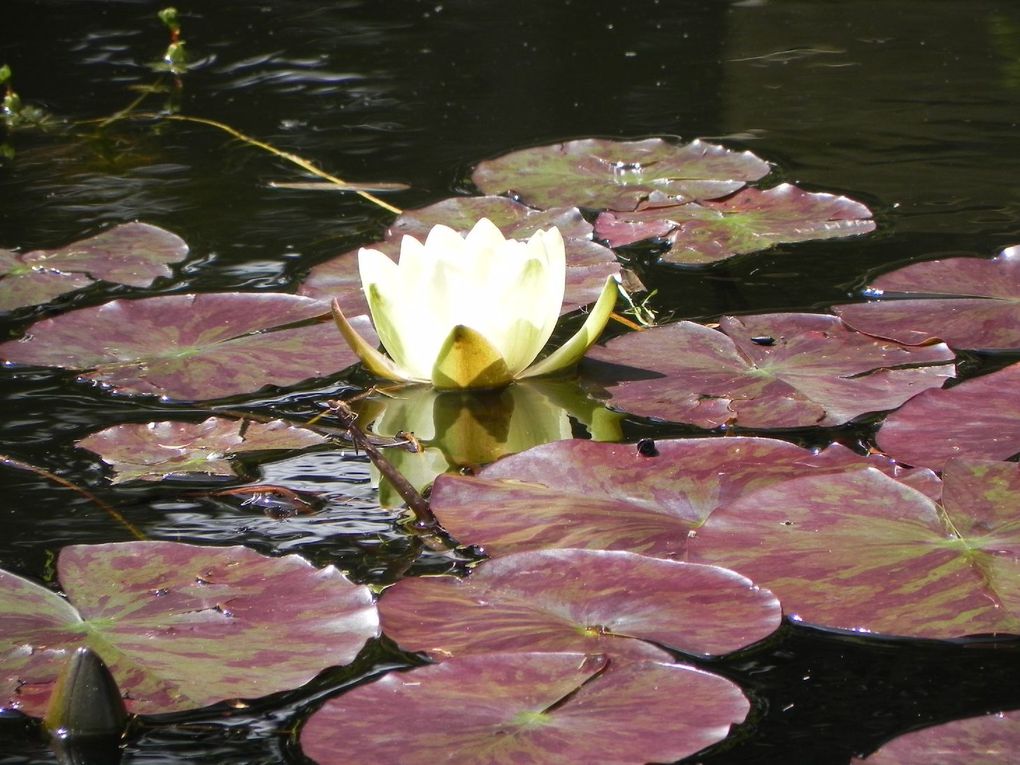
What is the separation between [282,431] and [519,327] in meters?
0.31

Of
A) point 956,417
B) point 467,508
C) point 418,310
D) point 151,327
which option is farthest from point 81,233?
point 956,417

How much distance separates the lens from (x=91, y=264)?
207 centimetres

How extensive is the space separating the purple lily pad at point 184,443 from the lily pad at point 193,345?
0.42ft

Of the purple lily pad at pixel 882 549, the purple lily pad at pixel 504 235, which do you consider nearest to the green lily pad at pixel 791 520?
the purple lily pad at pixel 882 549

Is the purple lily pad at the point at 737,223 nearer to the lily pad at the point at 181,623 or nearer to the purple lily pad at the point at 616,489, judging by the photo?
the purple lily pad at the point at 616,489

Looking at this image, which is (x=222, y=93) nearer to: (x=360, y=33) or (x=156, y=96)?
(x=156, y=96)

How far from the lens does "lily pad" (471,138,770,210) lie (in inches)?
89.7

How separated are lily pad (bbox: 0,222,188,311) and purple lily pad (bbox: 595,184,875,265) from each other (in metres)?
0.73

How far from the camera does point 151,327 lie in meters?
1.79

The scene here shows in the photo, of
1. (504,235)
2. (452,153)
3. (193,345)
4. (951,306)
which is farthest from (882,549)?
(452,153)

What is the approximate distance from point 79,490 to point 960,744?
3.07 ft

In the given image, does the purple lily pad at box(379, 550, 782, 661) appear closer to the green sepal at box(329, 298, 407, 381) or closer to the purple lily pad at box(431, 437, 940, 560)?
the purple lily pad at box(431, 437, 940, 560)

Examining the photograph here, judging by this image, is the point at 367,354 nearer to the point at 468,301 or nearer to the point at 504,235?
the point at 468,301

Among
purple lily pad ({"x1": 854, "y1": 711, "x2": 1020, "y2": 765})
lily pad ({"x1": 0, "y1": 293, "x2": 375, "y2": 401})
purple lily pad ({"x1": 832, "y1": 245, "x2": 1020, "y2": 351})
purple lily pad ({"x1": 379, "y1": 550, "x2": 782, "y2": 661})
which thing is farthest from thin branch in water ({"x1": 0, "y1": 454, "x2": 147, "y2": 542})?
purple lily pad ({"x1": 832, "y1": 245, "x2": 1020, "y2": 351})
